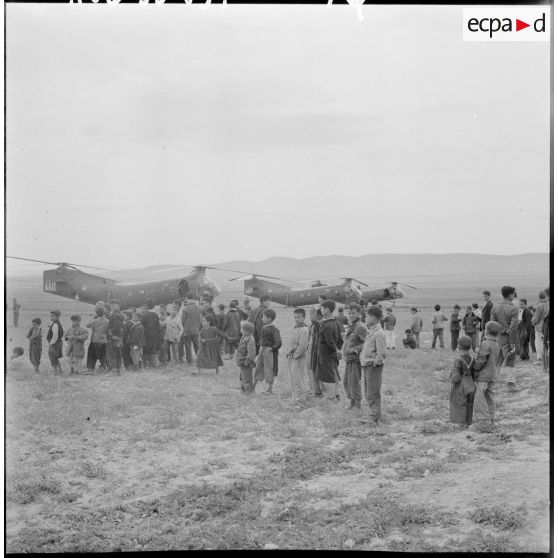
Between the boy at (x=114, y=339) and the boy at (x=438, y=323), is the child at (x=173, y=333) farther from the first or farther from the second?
the boy at (x=438, y=323)

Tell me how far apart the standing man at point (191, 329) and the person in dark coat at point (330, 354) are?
1362 mm

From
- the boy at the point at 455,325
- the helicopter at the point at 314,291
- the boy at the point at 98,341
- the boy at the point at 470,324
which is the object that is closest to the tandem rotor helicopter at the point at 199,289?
the helicopter at the point at 314,291

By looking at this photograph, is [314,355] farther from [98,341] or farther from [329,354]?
[98,341]

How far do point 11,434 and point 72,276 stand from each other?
5.41 feet

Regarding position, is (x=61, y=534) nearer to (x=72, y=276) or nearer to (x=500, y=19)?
(x=72, y=276)

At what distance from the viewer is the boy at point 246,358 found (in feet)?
21.2

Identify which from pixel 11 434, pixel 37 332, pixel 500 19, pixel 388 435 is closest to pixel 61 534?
pixel 11 434

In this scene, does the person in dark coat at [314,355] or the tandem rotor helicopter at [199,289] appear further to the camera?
the person in dark coat at [314,355]

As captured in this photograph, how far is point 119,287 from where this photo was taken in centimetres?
641

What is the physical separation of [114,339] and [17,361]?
987 millimetres

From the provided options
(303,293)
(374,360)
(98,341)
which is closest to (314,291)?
(303,293)

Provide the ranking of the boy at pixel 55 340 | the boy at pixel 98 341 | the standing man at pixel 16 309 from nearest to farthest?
the standing man at pixel 16 309 < the boy at pixel 55 340 < the boy at pixel 98 341

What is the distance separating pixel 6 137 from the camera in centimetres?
585

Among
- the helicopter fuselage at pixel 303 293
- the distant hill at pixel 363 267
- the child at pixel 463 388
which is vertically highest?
the distant hill at pixel 363 267
